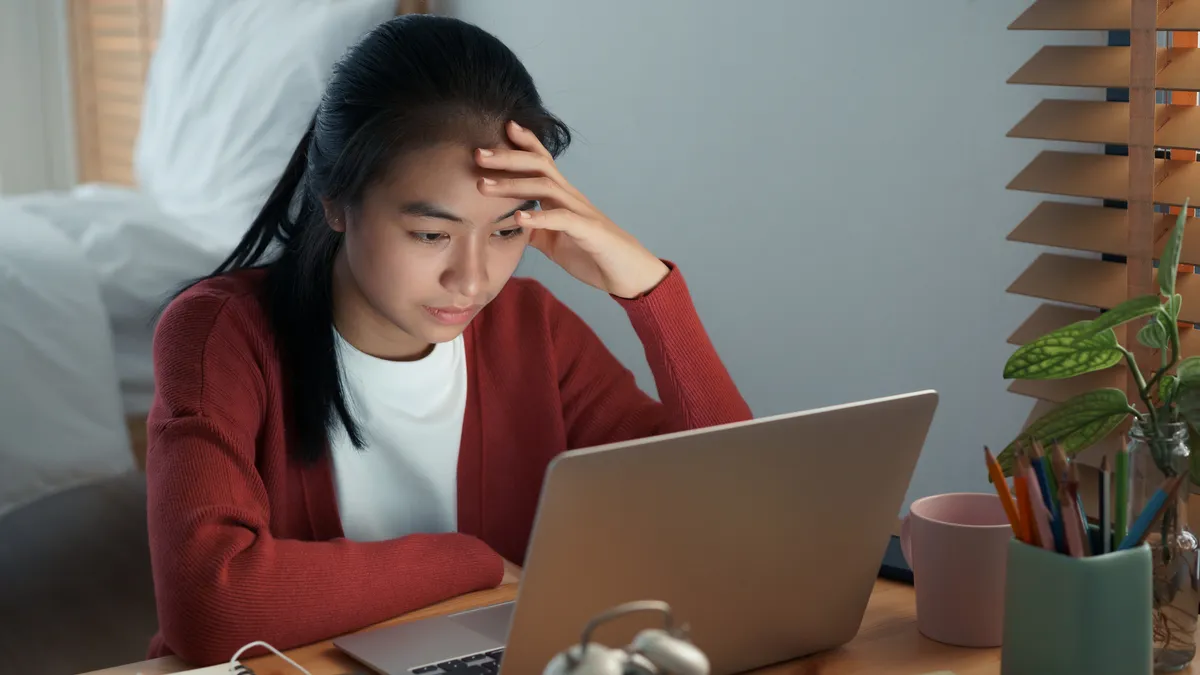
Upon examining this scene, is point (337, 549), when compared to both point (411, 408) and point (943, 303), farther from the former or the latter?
point (943, 303)

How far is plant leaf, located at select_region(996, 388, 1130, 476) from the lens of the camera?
2.86 feet

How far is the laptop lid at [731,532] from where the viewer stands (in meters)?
0.71

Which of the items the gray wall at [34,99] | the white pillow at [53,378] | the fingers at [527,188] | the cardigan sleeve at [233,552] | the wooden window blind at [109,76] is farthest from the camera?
the gray wall at [34,99]

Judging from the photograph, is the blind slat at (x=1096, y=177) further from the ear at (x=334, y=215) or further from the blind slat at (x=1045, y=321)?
the ear at (x=334, y=215)

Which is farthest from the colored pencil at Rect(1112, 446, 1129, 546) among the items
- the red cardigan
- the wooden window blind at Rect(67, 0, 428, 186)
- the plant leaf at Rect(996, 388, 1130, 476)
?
the wooden window blind at Rect(67, 0, 428, 186)

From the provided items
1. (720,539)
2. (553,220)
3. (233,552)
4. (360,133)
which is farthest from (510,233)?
(720,539)

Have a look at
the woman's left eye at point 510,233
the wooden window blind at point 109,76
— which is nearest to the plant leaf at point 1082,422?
the woman's left eye at point 510,233

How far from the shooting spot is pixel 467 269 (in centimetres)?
112

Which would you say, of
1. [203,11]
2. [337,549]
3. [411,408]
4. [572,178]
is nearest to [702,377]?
[411,408]

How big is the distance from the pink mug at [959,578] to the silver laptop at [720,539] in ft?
0.14

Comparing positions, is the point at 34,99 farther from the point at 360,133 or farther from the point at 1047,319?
the point at 1047,319

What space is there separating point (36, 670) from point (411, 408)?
118cm

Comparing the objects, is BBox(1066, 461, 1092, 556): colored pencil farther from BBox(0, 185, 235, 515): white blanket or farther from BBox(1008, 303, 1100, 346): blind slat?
BBox(0, 185, 235, 515): white blanket

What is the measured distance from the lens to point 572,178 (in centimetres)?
239
